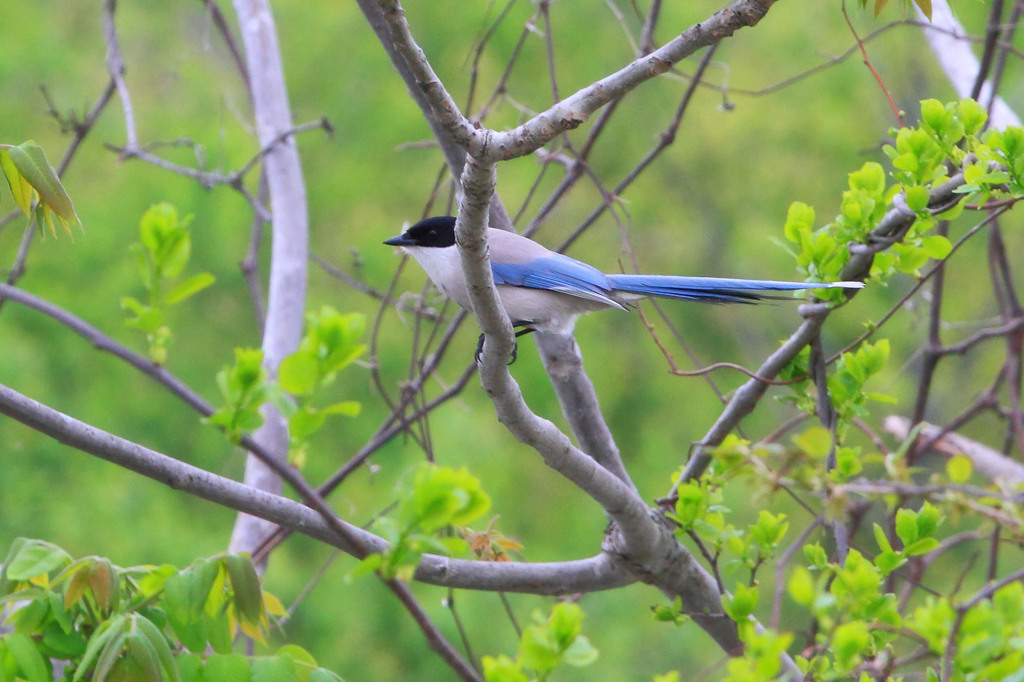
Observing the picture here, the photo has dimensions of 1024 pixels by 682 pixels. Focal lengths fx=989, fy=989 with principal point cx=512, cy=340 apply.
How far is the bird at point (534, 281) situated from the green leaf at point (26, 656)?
80.9 inches

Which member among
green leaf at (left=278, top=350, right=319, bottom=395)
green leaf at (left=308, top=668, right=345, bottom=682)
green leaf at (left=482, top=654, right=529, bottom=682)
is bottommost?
green leaf at (left=308, top=668, right=345, bottom=682)

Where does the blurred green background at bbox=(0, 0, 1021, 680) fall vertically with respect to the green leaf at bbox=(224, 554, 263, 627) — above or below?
above

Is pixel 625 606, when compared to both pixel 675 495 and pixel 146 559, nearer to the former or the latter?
pixel 146 559

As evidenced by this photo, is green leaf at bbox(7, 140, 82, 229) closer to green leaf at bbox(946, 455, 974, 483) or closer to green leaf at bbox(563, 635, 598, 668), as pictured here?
green leaf at bbox(563, 635, 598, 668)

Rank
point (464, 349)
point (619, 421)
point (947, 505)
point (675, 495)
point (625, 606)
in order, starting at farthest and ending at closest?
1. point (619, 421)
2. point (464, 349)
3. point (625, 606)
4. point (675, 495)
5. point (947, 505)

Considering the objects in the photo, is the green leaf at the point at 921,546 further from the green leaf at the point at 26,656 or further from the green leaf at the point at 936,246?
the green leaf at the point at 26,656

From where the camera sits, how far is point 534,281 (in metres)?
3.91

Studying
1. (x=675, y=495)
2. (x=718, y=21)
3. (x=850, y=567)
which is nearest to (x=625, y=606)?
(x=675, y=495)

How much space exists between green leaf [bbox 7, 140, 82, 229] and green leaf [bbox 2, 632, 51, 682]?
2.72 ft

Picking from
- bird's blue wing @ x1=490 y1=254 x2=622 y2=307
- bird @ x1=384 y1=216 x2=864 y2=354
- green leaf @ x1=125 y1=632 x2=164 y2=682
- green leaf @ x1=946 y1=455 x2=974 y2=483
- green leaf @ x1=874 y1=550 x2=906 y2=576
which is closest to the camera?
green leaf @ x1=946 y1=455 x2=974 y2=483

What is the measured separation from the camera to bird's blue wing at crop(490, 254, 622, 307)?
3896mm

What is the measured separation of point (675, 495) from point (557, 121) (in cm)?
154

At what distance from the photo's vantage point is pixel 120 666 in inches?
71.8

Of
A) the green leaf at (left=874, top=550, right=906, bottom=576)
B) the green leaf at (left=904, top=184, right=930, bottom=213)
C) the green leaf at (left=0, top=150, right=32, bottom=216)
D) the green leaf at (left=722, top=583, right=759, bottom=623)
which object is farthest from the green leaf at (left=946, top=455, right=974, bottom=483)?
the green leaf at (left=0, top=150, right=32, bottom=216)
